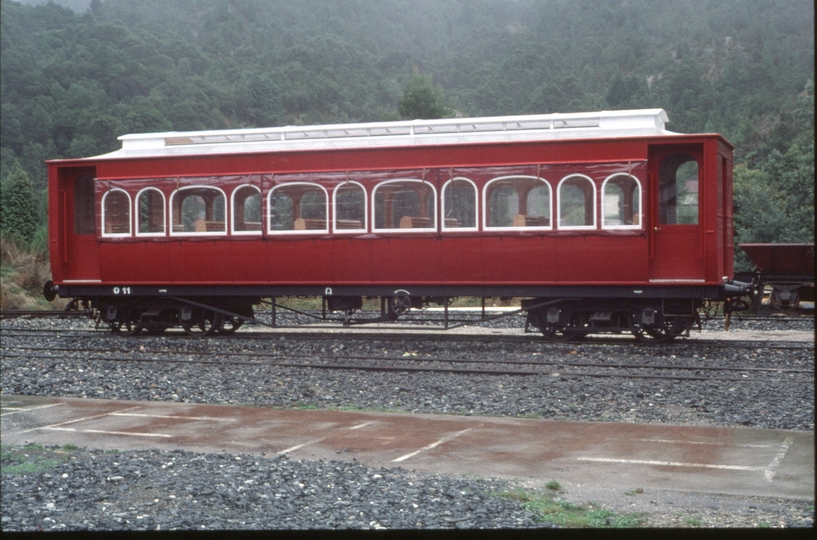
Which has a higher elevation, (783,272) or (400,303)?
(783,272)

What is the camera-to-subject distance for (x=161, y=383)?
10.4 m

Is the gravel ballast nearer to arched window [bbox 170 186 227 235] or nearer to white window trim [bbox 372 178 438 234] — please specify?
white window trim [bbox 372 178 438 234]

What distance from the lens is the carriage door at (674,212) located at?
13391 mm

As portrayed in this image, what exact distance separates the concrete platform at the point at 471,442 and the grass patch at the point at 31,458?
1.21ft

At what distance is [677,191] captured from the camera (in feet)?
44.4

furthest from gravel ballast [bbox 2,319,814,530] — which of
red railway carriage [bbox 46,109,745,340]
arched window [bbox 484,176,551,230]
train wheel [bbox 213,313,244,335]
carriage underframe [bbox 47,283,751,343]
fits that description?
arched window [bbox 484,176,551,230]

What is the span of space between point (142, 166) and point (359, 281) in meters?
4.65

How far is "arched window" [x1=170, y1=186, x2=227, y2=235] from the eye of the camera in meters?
15.3

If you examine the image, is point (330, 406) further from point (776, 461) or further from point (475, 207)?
point (475, 207)

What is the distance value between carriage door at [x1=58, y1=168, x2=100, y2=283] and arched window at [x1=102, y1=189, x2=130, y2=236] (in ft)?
1.86

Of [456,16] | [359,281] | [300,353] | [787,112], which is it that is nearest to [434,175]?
[359,281]

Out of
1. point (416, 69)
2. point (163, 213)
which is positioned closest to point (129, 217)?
point (163, 213)

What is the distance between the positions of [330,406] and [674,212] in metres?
7.14

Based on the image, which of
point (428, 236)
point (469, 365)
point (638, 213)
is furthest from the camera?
point (428, 236)
